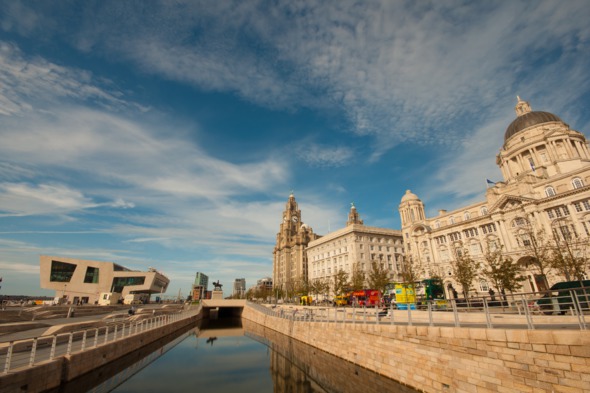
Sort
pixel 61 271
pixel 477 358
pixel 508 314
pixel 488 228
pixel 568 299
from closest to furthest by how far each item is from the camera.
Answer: pixel 477 358
pixel 568 299
pixel 508 314
pixel 488 228
pixel 61 271

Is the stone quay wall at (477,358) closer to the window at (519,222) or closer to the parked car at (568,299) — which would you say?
the parked car at (568,299)

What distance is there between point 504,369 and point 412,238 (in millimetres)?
70721

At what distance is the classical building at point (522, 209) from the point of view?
5022 centimetres

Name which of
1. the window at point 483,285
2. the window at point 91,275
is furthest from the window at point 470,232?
the window at point 91,275

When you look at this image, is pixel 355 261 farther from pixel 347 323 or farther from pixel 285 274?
pixel 285 274


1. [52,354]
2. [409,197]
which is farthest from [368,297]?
[409,197]

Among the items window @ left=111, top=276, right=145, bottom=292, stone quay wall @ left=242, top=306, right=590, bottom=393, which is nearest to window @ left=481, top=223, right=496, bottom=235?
stone quay wall @ left=242, top=306, right=590, bottom=393

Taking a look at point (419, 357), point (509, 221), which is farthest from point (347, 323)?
point (509, 221)

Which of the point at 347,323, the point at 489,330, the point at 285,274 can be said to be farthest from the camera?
the point at 285,274

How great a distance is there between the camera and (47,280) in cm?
8700

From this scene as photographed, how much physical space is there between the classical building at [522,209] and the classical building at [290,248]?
232 ft

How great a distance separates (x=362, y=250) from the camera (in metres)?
87.2

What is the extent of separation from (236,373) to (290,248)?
132m

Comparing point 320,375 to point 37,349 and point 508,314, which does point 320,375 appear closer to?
point 508,314
